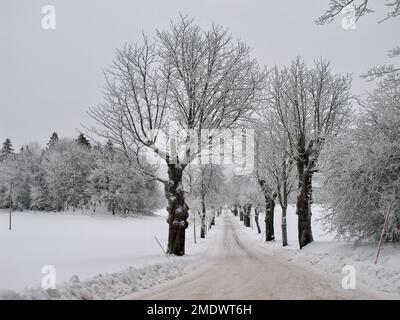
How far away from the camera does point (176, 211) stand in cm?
1831

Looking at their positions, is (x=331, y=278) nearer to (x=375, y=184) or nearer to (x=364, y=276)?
(x=364, y=276)

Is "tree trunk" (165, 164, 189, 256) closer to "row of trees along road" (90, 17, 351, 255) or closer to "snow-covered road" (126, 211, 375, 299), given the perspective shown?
"row of trees along road" (90, 17, 351, 255)

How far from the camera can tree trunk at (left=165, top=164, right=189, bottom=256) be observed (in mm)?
18297

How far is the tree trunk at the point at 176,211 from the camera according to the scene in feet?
60.0

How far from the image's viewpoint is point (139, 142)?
1836 cm

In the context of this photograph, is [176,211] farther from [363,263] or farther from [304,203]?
[363,263]

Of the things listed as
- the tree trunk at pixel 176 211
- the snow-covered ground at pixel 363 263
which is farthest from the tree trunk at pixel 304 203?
the tree trunk at pixel 176 211

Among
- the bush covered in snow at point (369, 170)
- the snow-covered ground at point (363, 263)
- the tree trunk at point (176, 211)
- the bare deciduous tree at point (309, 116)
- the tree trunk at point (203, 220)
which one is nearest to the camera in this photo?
the snow-covered ground at point (363, 263)

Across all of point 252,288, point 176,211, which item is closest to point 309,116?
point 176,211

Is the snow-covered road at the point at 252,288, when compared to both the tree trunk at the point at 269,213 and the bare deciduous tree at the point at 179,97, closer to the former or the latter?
the bare deciduous tree at the point at 179,97

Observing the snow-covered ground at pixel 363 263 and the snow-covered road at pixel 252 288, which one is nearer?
the snow-covered road at pixel 252 288

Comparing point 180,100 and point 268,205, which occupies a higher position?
point 180,100
